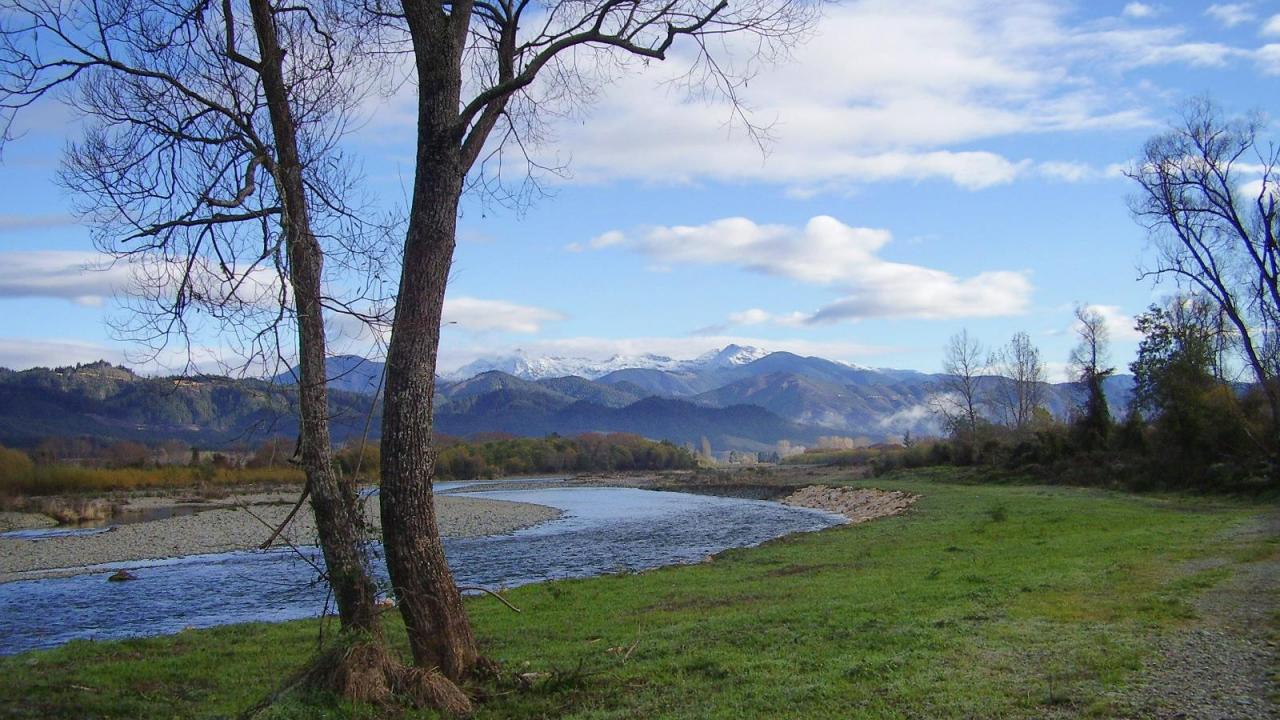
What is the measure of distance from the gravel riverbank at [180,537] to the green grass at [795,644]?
1121 centimetres

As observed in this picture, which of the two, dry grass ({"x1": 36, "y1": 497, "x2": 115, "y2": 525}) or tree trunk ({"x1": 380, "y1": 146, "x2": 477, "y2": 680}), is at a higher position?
tree trunk ({"x1": 380, "y1": 146, "x2": 477, "y2": 680})

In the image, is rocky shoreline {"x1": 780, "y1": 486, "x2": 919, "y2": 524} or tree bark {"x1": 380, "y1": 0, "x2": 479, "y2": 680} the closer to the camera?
tree bark {"x1": 380, "y1": 0, "x2": 479, "y2": 680}

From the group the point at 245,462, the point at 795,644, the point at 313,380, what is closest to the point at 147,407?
the point at 245,462

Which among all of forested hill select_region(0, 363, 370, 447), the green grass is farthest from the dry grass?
the green grass

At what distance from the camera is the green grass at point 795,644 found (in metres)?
7.11

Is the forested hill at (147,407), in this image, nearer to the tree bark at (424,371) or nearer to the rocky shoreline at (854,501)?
the tree bark at (424,371)

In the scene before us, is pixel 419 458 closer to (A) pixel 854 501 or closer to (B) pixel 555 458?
(A) pixel 854 501

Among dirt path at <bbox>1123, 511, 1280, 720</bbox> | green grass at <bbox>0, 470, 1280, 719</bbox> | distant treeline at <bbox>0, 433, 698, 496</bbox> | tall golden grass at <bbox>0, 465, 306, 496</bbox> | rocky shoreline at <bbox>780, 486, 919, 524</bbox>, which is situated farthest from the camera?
tall golden grass at <bbox>0, 465, 306, 496</bbox>

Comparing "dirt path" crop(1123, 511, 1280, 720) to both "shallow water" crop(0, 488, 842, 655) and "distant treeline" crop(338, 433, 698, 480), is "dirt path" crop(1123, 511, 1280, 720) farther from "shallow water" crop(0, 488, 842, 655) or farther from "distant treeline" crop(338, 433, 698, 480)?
"distant treeline" crop(338, 433, 698, 480)

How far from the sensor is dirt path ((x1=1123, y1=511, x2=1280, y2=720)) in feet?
20.6

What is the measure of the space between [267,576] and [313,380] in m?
20.2

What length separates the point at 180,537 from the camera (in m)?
39.5

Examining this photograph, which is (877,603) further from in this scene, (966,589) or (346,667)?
(346,667)

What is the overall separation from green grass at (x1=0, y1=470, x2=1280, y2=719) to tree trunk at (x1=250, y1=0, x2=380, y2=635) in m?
1.14
